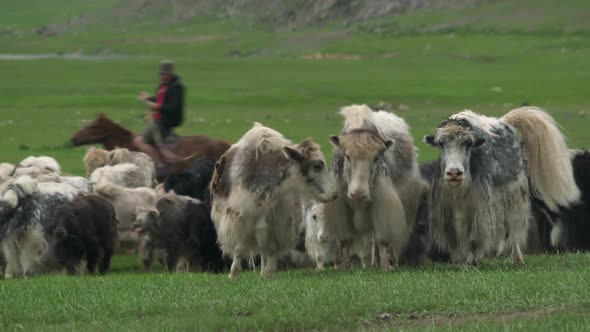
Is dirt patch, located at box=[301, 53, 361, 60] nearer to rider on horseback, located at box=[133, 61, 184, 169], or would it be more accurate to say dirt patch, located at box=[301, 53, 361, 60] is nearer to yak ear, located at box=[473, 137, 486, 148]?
rider on horseback, located at box=[133, 61, 184, 169]

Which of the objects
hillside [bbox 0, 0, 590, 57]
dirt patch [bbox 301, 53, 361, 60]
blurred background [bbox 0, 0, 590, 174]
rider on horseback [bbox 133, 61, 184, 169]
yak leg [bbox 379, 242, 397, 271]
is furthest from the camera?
hillside [bbox 0, 0, 590, 57]

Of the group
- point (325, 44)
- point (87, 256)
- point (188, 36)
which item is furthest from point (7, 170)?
point (188, 36)

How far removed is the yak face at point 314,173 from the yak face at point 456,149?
93 centimetres

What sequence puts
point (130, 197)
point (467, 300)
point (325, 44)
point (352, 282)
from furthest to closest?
point (325, 44), point (130, 197), point (352, 282), point (467, 300)

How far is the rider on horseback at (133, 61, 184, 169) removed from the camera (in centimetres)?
1602

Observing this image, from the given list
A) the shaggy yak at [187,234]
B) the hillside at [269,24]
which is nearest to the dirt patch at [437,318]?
the shaggy yak at [187,234]

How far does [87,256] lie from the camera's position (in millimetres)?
12828

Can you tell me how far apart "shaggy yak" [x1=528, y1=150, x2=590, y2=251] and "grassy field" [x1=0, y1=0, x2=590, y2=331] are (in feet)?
6.33

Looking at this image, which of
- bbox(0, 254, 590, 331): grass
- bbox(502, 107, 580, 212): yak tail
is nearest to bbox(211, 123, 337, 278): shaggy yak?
bbox(0, 254, 590, 331): grass

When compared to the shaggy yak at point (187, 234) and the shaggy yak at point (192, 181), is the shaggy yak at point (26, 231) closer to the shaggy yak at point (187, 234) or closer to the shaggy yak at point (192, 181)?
the shaggy yak at point (187, 234)

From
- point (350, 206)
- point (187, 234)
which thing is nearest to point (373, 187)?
point (350, 206)

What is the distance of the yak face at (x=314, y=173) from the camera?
10.7m

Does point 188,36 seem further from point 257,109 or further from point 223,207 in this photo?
point 223,207

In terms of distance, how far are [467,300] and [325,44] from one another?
58.4 metres
